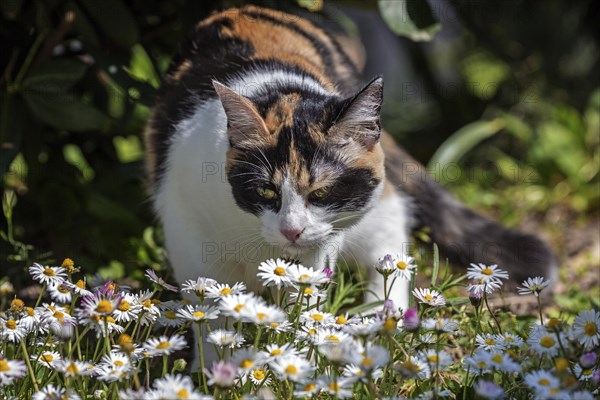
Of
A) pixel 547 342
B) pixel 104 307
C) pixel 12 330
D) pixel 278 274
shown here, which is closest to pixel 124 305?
pixel 104 307

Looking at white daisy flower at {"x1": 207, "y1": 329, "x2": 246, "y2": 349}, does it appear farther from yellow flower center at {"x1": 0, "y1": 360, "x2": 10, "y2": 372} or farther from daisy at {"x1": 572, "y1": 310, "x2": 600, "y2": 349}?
daisy at {"x1": 572, "y1": 310, "x2": 600, "y2": 349}

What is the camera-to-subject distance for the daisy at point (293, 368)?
165 cm

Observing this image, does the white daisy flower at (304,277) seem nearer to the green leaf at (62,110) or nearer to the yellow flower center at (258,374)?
the yellow flower center at (258,374)

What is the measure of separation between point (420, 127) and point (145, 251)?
268 cm

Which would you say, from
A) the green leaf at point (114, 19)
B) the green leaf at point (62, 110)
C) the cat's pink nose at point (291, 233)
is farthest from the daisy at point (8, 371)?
the green leaf at point (114, 19)

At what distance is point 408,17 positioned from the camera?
295cm

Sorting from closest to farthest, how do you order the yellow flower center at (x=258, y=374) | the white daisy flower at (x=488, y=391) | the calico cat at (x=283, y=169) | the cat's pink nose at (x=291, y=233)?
the white daisy flower at (x=488, y=391)
the yellow flower center at (x=258, y=374)
the cat's pink nose at (x=291, y=233)
the calico cat at (x=283, y=169)

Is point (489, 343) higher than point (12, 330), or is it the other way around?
point (12, 330)

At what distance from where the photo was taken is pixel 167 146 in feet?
9.23

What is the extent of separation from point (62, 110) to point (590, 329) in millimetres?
2176

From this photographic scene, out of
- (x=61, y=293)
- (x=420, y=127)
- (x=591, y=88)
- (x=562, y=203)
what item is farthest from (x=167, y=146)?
(x=591, y=88)

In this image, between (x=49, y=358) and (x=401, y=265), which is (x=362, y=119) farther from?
(x=49, y=358)

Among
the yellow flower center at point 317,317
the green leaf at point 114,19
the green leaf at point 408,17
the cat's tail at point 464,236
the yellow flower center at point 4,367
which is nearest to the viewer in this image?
the yellow flower center at point 4,367

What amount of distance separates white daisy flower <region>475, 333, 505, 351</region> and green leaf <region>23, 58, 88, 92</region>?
1.92 metres
